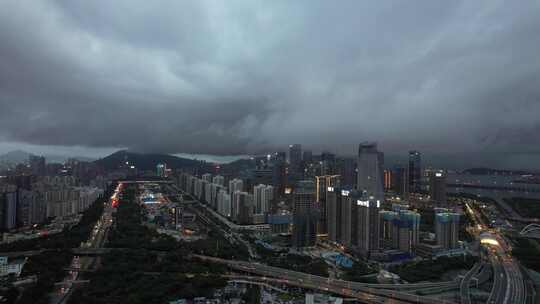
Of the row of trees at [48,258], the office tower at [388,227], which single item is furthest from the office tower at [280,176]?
the row of trees at [48,258]

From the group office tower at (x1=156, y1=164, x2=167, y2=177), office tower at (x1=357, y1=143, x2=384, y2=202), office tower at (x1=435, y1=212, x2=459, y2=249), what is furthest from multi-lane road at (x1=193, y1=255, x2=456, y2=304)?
office tower at (x1=156, y1=164, x2=167, y2=177)

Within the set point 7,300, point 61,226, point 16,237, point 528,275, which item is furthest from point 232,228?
point 528,275

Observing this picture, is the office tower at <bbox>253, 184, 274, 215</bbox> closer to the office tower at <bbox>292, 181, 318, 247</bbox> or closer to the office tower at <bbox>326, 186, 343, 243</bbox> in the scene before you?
the office tower at <bbox>326, 186, 343, 243</bbox>

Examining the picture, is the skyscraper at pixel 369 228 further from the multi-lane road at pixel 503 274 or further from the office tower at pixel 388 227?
the multi-lane road at pixel 503 274

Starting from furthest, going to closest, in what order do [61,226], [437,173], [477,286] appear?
[437,173], [61,226], [477,286]

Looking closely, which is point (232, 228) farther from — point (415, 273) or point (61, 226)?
point (415, 273)

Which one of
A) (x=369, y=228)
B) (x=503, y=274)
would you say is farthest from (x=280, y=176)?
(x=503, y=274)
